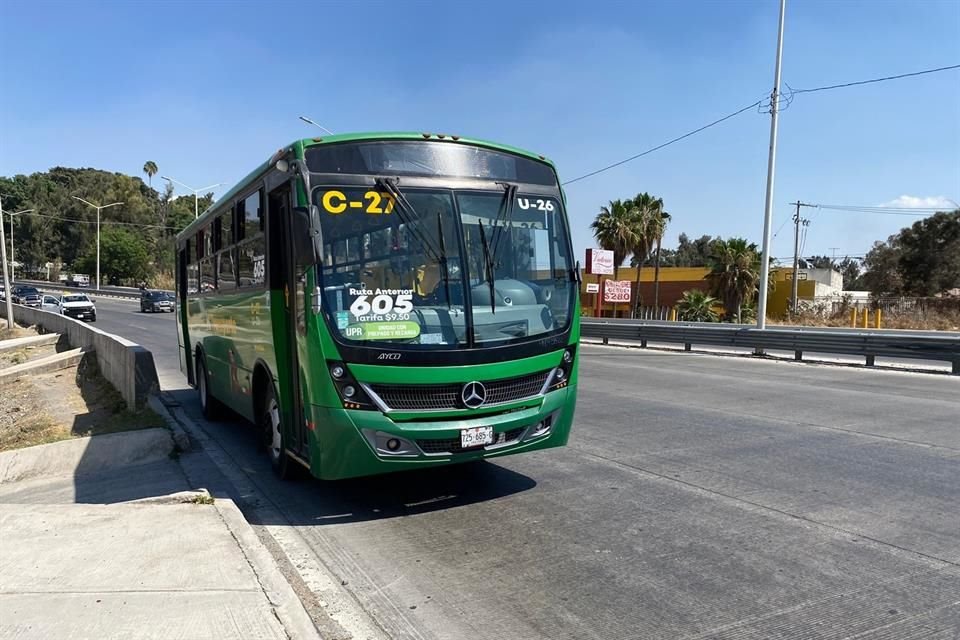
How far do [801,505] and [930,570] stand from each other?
143 centimetres

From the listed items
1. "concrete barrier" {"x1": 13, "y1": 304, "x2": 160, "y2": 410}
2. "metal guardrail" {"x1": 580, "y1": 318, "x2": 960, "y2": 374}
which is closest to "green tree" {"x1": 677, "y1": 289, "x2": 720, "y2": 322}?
"metal guardrail" {"x1": 580, "y1": 318, "x2": 960, "y2": 374}

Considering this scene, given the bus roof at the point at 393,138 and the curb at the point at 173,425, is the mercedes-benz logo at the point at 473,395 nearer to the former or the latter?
the bus roof at the point at 393,138

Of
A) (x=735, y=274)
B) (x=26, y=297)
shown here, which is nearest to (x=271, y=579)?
(x=735, y=274)

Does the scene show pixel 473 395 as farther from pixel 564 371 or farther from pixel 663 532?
pixel 663 532

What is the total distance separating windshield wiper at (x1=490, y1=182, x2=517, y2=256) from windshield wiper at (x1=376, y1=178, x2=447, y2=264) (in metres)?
0.51

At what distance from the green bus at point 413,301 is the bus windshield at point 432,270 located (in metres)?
0.01

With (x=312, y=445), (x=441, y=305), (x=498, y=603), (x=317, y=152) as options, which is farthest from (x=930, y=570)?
(x=317, y=152)

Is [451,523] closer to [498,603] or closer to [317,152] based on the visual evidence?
[498,603]

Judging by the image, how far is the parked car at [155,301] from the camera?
49.0m

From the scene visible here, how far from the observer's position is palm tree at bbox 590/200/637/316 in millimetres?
46031

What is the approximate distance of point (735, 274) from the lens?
44.9 meters

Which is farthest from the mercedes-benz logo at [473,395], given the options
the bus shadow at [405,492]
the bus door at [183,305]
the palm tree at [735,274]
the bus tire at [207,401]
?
the palm tree at [735,274]

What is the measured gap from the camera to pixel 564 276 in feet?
21.6

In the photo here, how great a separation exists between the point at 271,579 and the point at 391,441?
5.07 ft
